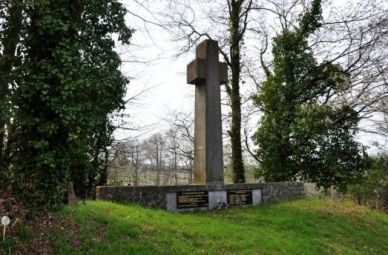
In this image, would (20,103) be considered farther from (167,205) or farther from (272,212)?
(272,212)

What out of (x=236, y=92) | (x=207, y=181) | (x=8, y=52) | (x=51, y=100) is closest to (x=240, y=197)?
(x=207, y=181)

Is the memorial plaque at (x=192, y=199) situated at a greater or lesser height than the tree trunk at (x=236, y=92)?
lesser

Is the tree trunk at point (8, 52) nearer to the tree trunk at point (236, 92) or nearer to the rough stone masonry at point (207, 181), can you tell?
the rough stone masonry at point (207, 181)

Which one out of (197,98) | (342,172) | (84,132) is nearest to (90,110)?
(84,132)

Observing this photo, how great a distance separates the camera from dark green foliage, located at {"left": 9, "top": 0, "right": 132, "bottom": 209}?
659 centimetres

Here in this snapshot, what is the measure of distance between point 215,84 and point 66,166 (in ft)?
18.9

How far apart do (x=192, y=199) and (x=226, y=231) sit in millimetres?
2297

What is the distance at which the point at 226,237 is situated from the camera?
759 centimetres

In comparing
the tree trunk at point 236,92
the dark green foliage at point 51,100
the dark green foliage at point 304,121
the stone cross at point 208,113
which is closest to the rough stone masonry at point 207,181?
the stone cross at point 208,113

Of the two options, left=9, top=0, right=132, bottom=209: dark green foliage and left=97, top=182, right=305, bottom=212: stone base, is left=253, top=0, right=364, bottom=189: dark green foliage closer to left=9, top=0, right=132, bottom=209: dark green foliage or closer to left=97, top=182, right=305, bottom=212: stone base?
left=97, top=182, right=305, bottom=212: stone base

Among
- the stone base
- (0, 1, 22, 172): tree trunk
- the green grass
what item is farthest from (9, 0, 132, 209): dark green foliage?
the stone base

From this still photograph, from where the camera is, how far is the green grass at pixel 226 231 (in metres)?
6.44

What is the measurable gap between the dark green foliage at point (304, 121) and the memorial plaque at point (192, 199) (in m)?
6.31

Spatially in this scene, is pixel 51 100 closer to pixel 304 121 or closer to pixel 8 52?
pixel 8 52
